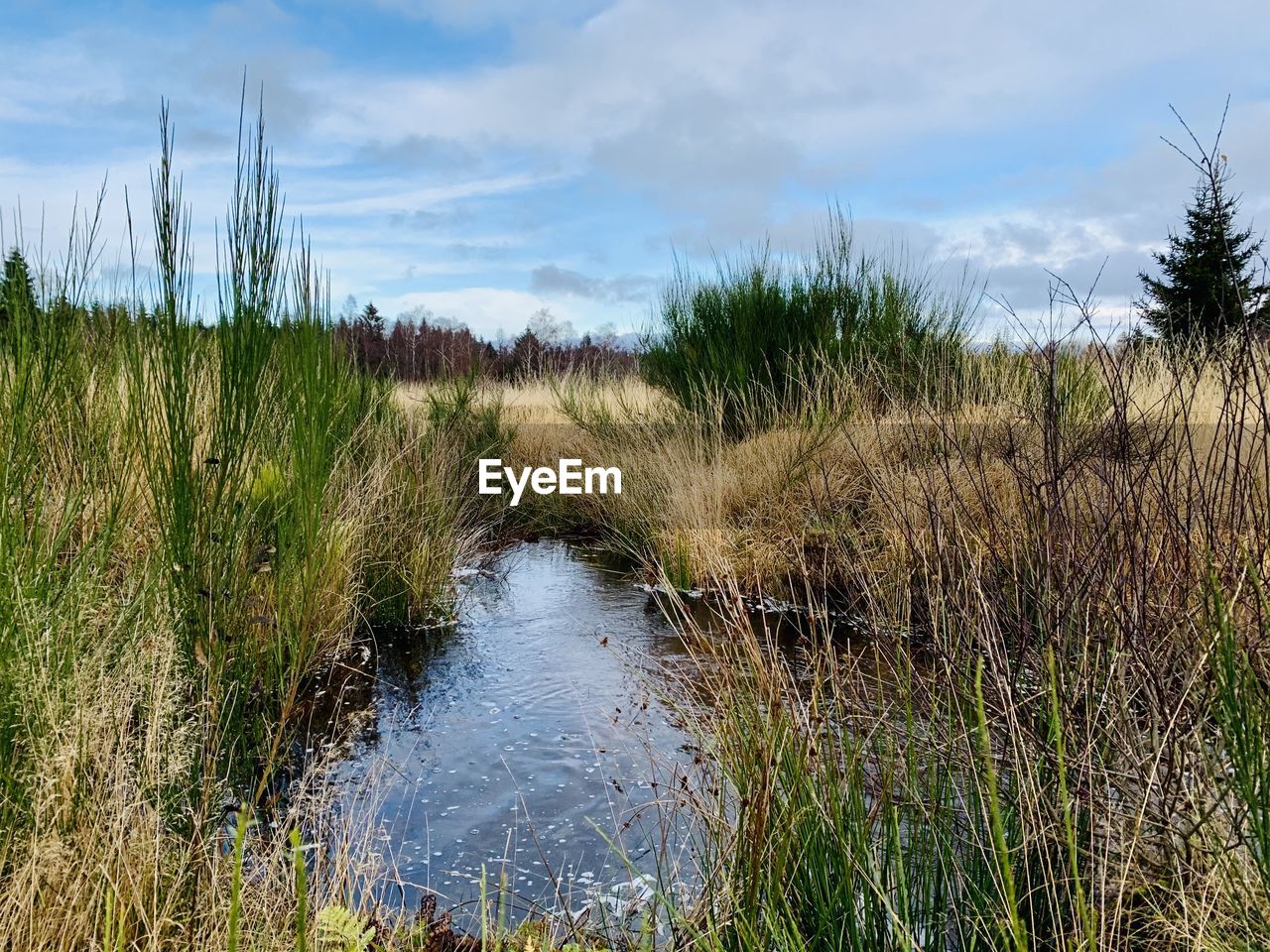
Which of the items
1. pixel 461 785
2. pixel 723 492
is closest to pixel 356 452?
pixel 723 492

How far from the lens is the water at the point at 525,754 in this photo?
288 cm

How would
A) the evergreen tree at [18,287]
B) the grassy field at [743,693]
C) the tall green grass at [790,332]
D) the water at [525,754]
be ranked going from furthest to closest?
1. the tall green grass at [790,332]
2. the water at [525,754]
3. the evergreen tree at [18,287]
4. the grassy field at [743,693]

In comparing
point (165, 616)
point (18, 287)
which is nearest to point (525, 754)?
point (165, 616)

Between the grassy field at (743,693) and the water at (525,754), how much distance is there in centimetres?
23

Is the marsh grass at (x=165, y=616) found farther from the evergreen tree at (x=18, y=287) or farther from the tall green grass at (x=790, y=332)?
the tall green grass at (x=790, y=332)

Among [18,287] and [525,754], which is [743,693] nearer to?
[525,754]

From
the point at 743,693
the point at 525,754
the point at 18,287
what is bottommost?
the point at 525,754

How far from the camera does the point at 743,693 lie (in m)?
2.35

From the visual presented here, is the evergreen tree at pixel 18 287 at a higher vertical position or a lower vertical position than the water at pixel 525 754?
higher

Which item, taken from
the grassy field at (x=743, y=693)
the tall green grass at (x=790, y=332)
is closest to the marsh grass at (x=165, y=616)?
the grassy field at (x=743, y=693)

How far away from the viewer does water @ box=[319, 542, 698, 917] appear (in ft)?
9.46

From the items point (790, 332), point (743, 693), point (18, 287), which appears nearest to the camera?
point (743, 693)

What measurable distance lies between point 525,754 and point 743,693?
1733 millimetres

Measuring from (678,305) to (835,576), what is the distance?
5.40m
